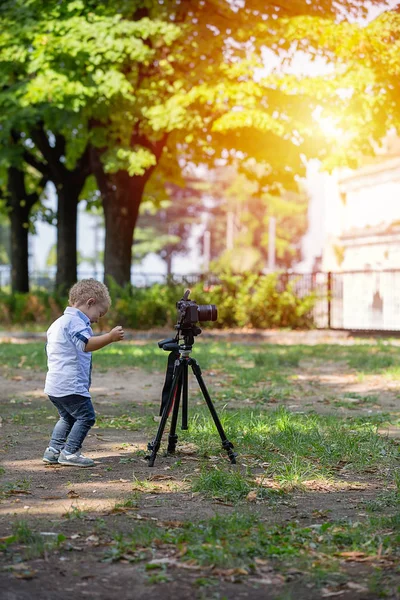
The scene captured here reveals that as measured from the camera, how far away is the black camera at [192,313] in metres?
6.54

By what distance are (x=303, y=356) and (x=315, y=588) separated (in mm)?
12908

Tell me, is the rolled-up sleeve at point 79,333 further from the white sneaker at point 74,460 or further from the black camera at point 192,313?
the white sneaker at point 74,460

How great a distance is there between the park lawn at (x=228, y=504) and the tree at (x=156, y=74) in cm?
1198

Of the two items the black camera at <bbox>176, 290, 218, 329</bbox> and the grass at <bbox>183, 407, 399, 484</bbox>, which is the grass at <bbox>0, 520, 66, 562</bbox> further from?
the black camera at <bbox>176, 290, 218, 329</bbox>

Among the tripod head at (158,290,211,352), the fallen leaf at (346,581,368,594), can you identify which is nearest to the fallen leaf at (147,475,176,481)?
the tripod head at (158,290,211,352)

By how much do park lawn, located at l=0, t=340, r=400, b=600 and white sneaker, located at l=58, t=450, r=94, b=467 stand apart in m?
0.10

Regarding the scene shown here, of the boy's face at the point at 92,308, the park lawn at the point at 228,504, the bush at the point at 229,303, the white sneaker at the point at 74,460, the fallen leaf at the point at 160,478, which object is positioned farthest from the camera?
the bush at the point at 229,303

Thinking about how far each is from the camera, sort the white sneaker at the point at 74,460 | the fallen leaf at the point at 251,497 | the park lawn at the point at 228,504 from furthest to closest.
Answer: the white sneaker at the point at 74,460 < the fallen leaf at the point at 251,497 < the park lawn at the point at 228,504

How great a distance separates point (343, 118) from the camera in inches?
826

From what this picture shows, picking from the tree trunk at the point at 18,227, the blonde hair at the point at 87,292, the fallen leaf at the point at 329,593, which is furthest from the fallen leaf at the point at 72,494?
the tree trunk at the point at 18,227

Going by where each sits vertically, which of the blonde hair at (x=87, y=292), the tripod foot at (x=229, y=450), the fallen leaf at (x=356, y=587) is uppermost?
the blonde hair at (x=87, y=292)

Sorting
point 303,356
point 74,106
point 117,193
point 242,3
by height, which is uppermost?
point 242,3

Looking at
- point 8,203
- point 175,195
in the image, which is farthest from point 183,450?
point 175,195

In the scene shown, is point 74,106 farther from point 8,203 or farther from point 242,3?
point 8,203
